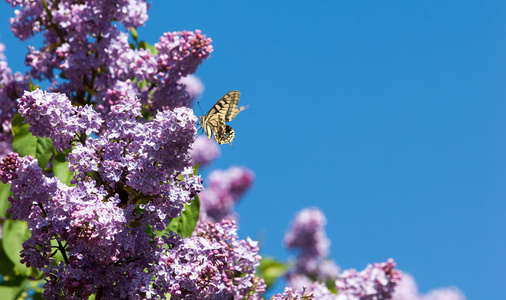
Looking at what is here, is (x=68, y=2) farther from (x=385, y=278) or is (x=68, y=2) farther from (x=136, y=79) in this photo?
(x=385, y=278)

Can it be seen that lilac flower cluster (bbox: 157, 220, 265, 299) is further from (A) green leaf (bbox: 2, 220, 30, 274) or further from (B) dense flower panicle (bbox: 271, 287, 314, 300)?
(A) green leaf (bbox: 2, 220, 30, 274)

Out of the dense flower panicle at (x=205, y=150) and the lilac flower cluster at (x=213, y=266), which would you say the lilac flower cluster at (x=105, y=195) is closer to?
the lilac flower cluster at (x=213, y=266)

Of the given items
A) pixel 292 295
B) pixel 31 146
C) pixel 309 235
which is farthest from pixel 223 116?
pixel 309 235

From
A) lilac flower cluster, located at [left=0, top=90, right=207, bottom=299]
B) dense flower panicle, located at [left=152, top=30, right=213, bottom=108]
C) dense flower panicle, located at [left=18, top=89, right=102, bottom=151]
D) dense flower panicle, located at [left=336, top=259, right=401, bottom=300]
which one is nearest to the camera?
lilac flower cluster, located at [left=0, top=90, right=207, bottom=299]

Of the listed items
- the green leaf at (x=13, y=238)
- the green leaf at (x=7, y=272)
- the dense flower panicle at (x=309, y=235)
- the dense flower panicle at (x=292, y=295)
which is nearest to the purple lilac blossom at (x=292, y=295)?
the dense flower panicle at (x=292, y=295)

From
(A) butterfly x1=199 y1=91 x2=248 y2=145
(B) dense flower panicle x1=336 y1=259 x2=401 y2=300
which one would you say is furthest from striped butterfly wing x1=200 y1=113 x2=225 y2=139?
(B) dense flower panicle x1=336 y1=259 x2=401 y2=300

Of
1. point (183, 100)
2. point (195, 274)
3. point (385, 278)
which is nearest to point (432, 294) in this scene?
point (385, 278)
